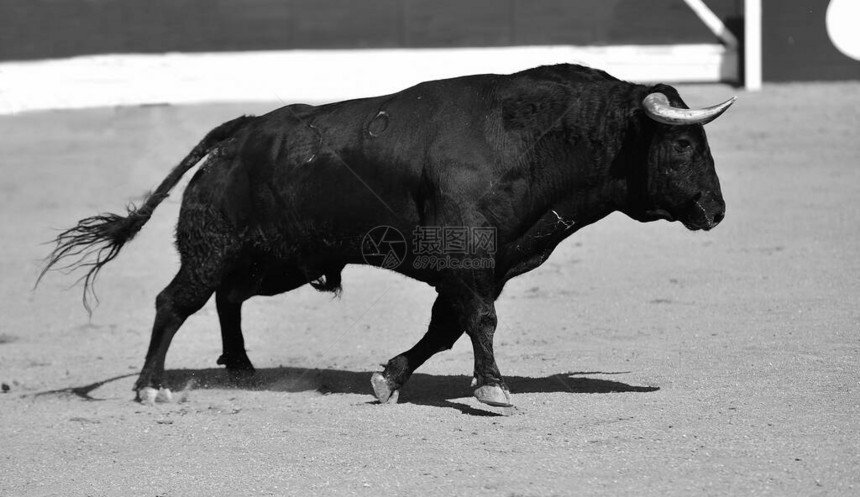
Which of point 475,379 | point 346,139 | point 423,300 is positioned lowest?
point 423,300

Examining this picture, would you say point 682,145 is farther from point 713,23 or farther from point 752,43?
point 713,23

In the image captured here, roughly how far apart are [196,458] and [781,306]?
3386 millimetres

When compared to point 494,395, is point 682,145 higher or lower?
higher

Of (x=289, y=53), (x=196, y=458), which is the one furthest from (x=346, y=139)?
(x=289, y=53)

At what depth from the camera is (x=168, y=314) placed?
5523 mm

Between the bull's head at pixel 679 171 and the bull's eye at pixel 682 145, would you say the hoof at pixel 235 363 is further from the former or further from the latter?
the bull's eye at pixel 682 145

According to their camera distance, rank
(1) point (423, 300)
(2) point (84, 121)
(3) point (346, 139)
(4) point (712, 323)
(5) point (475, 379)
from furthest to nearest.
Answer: (2) point (84, 121) → (1) point (423, 300) → (4) point (712, 323) → (3) point (346, 139) → (5) point (475, 379)

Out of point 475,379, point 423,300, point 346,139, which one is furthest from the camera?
point 423,300

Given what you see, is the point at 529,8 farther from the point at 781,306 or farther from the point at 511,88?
the point at 511,88

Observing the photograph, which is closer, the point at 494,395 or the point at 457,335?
the point at 494,395

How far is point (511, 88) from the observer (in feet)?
16.9

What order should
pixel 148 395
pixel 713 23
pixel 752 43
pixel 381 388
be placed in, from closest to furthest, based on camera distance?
pixel 381 388
pixel 148 395
pixel 752 43
pixel 713 23

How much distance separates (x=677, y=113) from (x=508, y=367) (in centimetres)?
159

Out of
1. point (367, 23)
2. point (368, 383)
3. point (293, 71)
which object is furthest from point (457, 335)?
point (367, 23)
